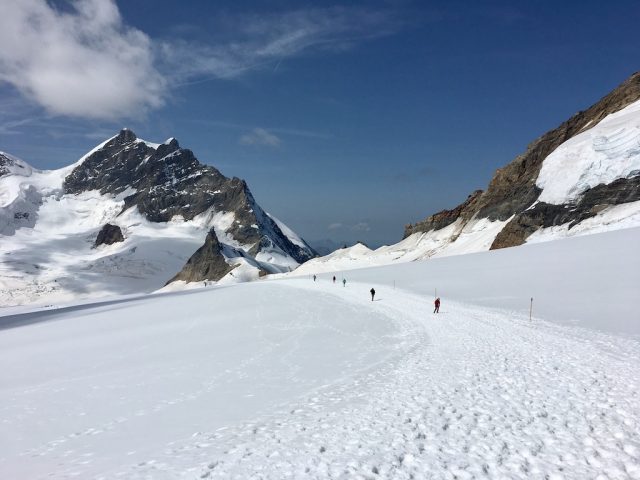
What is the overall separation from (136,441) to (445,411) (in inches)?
275

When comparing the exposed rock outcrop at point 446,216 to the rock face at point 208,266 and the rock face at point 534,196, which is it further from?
the rock face at point 208,266

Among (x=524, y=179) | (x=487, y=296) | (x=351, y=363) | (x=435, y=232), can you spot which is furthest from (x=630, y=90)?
(x=351, y=363)

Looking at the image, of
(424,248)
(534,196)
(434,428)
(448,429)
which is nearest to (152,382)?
(434,428)

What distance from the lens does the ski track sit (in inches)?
290

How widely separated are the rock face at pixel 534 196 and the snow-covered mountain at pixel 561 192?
0.14 metres

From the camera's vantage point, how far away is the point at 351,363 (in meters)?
15.1

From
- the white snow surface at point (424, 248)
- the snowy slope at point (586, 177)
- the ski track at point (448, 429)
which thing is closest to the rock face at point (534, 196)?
the snowy slope at point (586, 177)

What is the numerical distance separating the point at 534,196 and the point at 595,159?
12902 millimetres

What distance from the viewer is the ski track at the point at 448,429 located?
7363mm

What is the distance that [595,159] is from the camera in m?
67.6

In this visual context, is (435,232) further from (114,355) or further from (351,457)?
(351,457)

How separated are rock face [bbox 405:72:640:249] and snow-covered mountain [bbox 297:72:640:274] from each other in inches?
5.4

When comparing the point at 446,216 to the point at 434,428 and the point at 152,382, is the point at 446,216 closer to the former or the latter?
the point at 152,382

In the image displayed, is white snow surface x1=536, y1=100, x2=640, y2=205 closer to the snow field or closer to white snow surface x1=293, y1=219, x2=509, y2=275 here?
white snow surface x1=293, y1=219, x2=509, y2=275
